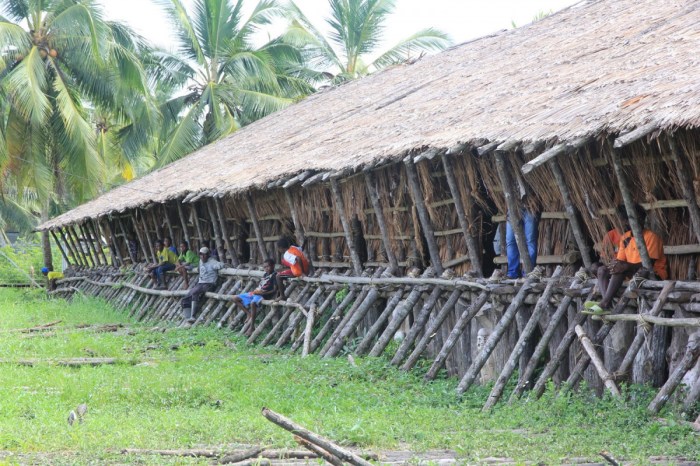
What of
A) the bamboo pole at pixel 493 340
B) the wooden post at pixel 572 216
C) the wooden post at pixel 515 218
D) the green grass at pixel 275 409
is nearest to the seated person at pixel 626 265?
the wooden post at pixel 572 216

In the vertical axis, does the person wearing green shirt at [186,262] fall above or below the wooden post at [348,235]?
below

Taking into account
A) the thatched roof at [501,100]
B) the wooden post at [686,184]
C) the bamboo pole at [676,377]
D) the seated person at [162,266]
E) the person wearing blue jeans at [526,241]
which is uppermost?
the thatched roof at [501,100]

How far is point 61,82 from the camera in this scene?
935 inches

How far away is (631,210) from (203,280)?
948 centimetres

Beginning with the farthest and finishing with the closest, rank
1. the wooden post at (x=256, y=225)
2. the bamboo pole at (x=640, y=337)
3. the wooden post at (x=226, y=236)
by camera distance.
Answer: the wooden post at (x=226, y=236)
the wooden post at (x=256, y=225)
the bamboo pole at (x=640, y=337)

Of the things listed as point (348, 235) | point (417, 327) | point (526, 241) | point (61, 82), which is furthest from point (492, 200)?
point (61, 82)

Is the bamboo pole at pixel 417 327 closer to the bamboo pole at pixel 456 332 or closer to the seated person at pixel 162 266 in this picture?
the bamboo pole at pixel 456 332

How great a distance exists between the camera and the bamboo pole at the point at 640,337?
7.78 metres

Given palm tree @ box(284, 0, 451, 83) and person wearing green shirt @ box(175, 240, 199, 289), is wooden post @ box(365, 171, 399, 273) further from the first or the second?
palm tree @ box(284, 0, 451, 83)

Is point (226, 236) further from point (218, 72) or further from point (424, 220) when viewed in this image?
point (218, 72)

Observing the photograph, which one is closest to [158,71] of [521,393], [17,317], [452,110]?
[17,317]

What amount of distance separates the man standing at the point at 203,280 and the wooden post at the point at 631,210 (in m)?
9.30

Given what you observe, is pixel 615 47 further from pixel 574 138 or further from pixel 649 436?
pixel 649 436

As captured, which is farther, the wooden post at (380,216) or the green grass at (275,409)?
the wooden post at (380,216)
